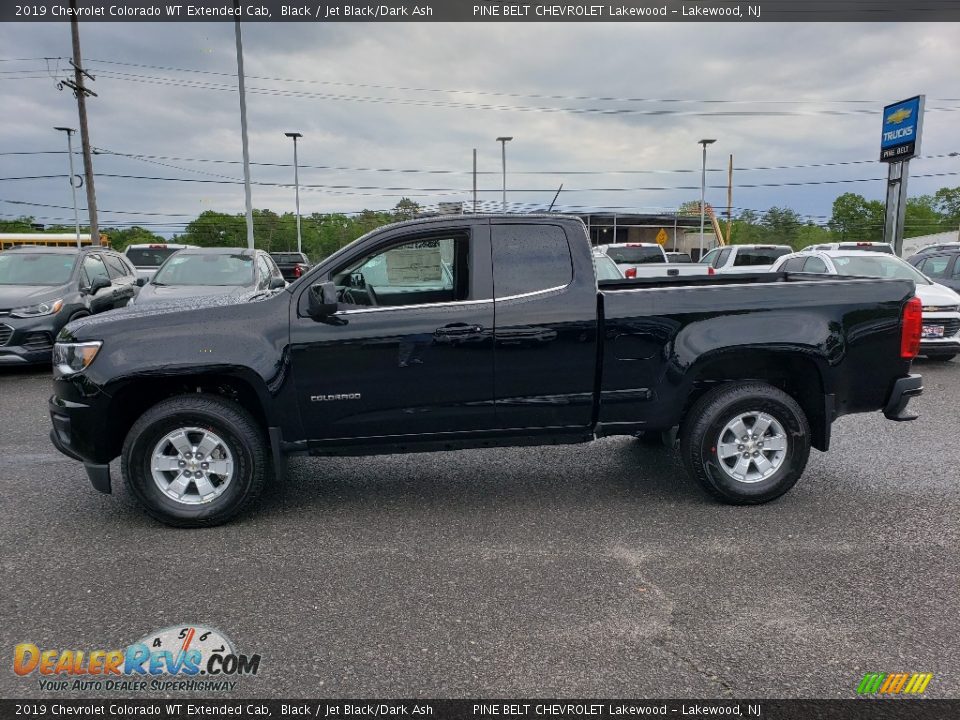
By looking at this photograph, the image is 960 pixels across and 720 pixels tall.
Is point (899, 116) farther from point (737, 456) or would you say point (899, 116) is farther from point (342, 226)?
point (342, 226)

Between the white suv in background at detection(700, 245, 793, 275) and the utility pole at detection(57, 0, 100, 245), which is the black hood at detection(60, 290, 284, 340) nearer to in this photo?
the white suv in background at detection(700, 245, 793, 275)

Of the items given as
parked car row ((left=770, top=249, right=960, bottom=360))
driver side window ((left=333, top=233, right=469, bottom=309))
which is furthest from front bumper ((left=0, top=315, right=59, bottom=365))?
parked car row ((left=770, top=249, right=960, bottom=360))

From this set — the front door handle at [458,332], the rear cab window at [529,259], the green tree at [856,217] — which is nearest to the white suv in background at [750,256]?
the rear cab window at [529,259]

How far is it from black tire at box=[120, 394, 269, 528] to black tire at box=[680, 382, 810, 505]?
293 cm

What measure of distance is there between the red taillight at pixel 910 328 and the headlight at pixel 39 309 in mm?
10248

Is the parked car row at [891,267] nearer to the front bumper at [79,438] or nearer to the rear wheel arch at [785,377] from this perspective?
the rear wheel arch at [785,377]

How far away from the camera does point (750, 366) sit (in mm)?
4738

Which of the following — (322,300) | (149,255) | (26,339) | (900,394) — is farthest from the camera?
(149,255)

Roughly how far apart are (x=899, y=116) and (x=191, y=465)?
25912 millimetres

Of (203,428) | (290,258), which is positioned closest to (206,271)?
(203,428)

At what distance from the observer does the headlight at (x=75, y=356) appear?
419 cm

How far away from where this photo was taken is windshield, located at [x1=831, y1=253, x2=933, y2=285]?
1083 centimetres

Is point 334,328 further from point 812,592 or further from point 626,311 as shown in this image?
point 812,592

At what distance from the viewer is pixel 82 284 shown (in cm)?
1028
